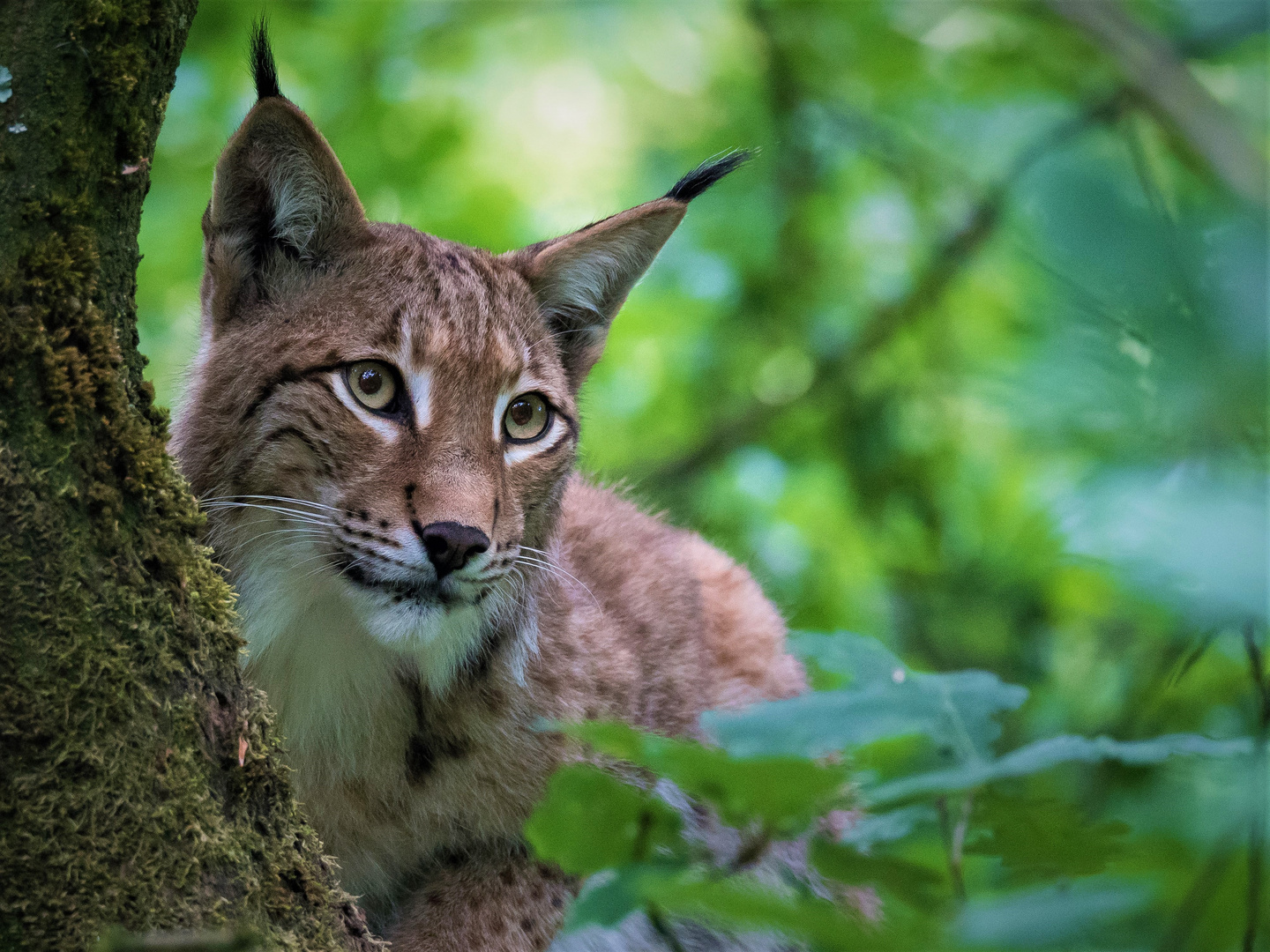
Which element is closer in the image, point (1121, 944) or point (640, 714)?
point (1121, 944)

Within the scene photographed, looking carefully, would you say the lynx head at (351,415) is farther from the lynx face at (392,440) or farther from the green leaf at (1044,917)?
the green leaf at (1044,917)

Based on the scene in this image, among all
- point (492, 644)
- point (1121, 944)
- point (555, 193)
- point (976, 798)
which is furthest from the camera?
point (555, 193)

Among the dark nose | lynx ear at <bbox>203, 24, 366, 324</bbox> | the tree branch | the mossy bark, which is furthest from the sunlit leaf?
lynx ear at <bbox>203, 24, 366, 324</bbox>

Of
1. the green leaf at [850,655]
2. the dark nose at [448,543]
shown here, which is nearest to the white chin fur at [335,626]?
the dark nose at [448,543]

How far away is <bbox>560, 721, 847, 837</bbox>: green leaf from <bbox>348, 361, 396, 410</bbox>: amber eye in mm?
2057

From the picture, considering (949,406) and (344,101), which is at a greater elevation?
(344,101)

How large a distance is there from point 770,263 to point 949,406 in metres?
1.59

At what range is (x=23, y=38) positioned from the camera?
5.91ft

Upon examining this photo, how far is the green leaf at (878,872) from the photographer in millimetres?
1431

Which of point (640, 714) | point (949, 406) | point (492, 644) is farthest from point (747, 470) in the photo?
point (492, 644)

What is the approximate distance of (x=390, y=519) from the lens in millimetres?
2996

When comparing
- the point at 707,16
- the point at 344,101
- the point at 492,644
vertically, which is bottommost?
the point at 492,644

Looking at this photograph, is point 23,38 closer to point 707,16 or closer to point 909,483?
point 909,483

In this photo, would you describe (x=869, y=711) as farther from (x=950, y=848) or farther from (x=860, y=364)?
(x=860, y=364)
